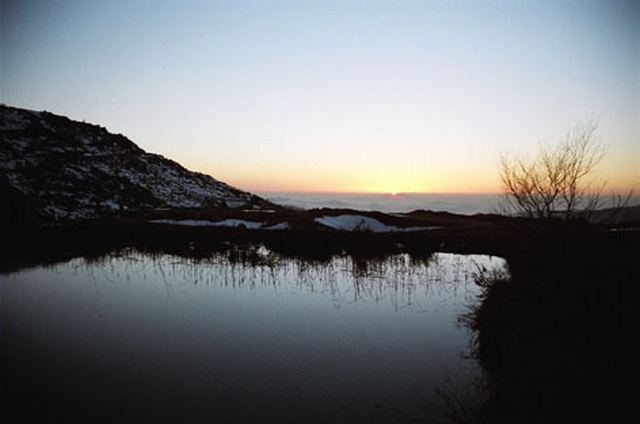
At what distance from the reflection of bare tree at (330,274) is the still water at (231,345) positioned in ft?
0.42

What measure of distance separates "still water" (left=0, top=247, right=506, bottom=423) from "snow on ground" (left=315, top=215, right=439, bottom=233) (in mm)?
17273

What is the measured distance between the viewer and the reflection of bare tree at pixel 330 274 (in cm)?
1488

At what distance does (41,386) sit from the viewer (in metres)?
7.62

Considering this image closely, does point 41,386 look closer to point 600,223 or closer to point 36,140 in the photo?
point 600,223

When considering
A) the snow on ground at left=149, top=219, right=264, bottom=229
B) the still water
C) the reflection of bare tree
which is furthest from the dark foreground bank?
the snow on ground at left=149, top=219, right=264, bottom=229

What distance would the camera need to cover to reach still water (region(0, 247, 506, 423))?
7.13 metres

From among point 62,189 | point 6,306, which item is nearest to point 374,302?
point 6,306

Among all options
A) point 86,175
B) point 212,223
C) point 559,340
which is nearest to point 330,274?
point 559,340

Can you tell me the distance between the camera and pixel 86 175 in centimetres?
6141

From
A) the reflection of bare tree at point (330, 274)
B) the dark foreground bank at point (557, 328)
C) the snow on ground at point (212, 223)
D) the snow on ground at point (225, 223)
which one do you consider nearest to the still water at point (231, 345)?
the reflection of bare tree at point (330, 274)

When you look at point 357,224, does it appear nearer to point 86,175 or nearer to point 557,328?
point 557,328

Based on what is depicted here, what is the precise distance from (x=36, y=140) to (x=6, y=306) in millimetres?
72421

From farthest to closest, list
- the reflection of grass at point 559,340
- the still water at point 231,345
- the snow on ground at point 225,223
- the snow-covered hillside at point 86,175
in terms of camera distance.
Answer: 1. the snow-covered hillside at point 86,175
2. the snow on ground at point 225,223
3. the still water at point 231,345
4. the reflection of grass at point 559,340

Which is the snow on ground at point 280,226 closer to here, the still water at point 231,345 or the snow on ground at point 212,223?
the snow on ground at point 212,223
